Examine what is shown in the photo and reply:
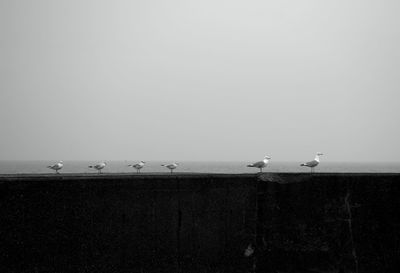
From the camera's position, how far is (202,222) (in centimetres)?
493

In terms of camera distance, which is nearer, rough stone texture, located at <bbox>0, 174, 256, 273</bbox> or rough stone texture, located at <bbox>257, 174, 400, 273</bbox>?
rough stone texture, located at <bbox>0, 174, 256, 273</bbox>

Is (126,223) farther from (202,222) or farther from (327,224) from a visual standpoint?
(327,224)

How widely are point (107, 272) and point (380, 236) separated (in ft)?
9.66

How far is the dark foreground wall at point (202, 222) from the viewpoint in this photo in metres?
4.54

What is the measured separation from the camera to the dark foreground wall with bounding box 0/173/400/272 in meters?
4.54

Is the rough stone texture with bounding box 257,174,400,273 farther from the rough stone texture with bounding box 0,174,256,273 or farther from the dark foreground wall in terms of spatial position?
the rough stone texture with bounding box 0,174,256,273

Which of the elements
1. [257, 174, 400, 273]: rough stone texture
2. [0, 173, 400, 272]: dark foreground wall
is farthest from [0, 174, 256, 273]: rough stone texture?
[257, 174, 400, 273]: rough stone texture

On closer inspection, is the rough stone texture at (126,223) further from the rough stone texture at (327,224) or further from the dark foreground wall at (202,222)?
the rough stone texture at (327,224)

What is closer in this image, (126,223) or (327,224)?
(126,223)

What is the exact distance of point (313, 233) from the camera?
4.94 m

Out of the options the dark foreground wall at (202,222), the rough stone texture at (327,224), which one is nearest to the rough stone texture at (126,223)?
the dark foreground wall at (202,222)

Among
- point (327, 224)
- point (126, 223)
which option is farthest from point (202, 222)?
point (327, 224)

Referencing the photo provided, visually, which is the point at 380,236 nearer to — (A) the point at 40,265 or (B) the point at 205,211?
(B) the point at 205,211

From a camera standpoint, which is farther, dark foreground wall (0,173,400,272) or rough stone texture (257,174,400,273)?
rough stone texture (257,174,400,273)
